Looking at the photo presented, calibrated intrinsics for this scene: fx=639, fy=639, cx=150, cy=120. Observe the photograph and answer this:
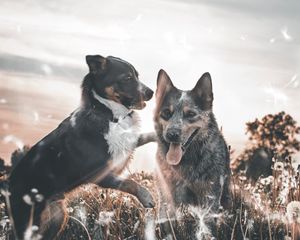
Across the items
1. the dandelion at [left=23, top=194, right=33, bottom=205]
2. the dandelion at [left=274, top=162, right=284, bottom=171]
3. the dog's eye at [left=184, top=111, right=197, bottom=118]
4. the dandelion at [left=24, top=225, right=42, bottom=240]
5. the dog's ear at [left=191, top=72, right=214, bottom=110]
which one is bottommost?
the dandelion at [left=24, top=225, right=42, bottom=240]

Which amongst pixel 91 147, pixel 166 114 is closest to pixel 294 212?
pixel 166 114

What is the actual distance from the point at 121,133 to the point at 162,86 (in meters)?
0.67

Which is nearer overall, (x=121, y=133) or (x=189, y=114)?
(x=189, y=114)

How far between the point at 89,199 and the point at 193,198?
5.10 ft

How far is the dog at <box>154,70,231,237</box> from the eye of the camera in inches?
251

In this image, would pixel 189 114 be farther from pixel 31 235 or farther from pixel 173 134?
pixel 31 235

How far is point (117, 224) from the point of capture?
234 inches

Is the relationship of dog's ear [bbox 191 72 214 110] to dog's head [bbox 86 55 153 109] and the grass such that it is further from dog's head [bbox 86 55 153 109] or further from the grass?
the grass

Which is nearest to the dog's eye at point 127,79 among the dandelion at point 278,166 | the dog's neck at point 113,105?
the dog's neck at point 113,105

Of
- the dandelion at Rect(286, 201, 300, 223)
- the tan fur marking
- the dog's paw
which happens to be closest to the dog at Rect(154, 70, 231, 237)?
the dog's paw

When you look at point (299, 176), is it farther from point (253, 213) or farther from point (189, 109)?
point (189, 109)

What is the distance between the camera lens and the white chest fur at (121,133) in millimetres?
6605

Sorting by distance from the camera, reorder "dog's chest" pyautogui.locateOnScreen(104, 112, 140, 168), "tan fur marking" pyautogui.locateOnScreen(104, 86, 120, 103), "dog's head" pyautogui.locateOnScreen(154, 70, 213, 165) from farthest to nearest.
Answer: "tan fur marking" pyautogui.locateOnScreen(104, 86, 120, 103), "dog's chest" pyautogui.locateOnScreen(104, 112, 140, 168), "dog's head" pyautogui.locateOnScreen(154, 70, 213, 165)

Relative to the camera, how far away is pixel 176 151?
21.3 ft
